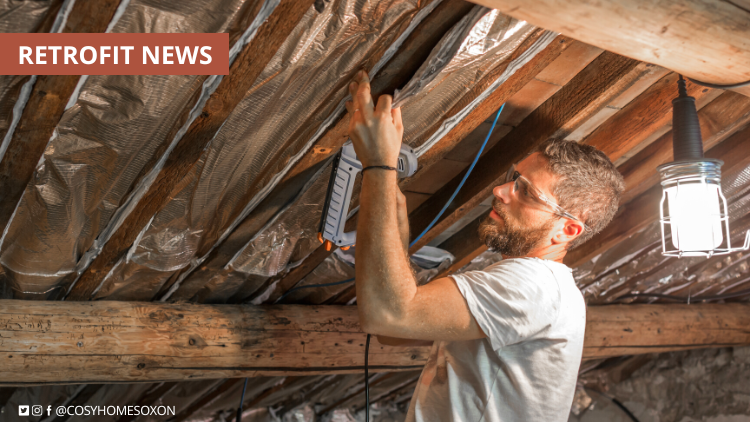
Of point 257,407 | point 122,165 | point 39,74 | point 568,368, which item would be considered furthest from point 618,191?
point 257,407

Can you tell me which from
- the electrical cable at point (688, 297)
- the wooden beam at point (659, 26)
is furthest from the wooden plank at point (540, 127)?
the electrical cable at point (688, 297)

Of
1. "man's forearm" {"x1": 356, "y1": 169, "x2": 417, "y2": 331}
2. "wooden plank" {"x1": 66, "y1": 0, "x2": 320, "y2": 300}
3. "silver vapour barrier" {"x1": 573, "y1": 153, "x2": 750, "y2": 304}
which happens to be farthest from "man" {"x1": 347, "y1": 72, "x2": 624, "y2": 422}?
"silver vapour barrier" {"x1": 573, "y1": 153, "x2": 750, "y2": 304}

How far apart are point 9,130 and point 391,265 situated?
0.94 meters

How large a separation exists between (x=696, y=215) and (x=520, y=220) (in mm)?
541

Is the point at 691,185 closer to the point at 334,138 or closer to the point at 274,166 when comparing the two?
the point at 334,138

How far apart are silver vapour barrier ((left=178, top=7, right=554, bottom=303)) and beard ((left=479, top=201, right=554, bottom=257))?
34cm

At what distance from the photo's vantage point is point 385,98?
4.68 ft

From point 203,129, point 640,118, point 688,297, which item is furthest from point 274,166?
point 688,297

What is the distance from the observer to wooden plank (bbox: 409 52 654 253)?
5.49 ft

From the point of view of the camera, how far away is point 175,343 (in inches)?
82.5

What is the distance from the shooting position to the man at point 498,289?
1.32 meters

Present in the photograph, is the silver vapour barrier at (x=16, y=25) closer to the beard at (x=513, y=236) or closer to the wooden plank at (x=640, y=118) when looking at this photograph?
the beard at (x=513, y=236)

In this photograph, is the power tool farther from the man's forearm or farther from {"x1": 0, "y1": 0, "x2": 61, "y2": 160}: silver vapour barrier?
{"x1": 0, "y1": 0, "x2": 61, "y2": 160}: silver vapour barrier

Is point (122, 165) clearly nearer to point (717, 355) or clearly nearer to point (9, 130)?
point (9, 130)
